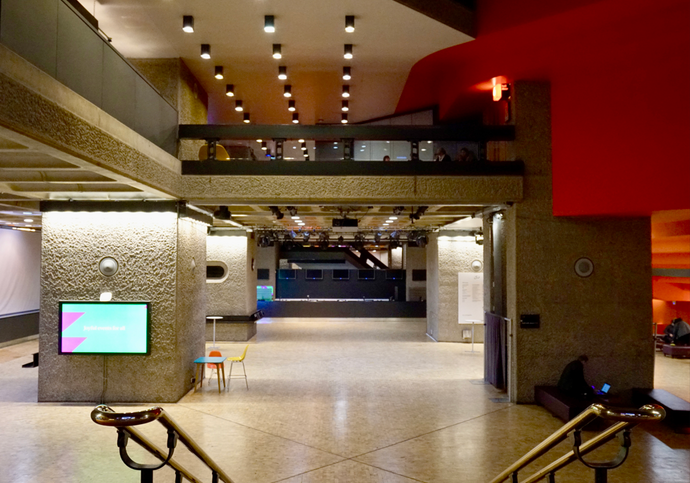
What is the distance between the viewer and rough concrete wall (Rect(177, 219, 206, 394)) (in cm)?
744

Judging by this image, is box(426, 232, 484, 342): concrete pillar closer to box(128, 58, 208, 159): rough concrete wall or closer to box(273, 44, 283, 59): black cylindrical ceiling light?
box(273, 44, 283, 59): black cylindrical ceiling light

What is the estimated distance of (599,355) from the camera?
722cm

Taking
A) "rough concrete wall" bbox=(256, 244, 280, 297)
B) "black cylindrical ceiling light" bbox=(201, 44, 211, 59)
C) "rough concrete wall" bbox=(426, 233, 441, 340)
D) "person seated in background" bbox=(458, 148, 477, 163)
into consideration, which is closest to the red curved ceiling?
"person seated in background" bbox=(458, 148, 477, 163)

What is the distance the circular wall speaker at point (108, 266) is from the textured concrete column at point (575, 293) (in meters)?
6.31

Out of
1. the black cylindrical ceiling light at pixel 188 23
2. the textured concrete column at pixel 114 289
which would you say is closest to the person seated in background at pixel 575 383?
the textured concrete column at pixel 114 289

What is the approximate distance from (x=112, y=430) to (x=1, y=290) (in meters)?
9.10

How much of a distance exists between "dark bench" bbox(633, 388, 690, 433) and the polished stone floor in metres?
0.18

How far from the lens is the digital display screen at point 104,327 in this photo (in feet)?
22.8

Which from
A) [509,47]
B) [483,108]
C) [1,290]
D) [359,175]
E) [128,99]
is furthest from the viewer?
[1,290]

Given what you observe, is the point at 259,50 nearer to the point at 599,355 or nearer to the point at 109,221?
the point at 109,221

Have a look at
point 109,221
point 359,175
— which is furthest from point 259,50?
point 109,221

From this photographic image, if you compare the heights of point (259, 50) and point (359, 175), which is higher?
point (259, 50)

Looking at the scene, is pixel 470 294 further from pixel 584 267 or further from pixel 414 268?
pixel 414 268

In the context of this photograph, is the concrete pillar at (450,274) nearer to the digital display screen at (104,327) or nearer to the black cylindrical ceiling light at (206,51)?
the black cylindrical ceiling light at (206,51)
